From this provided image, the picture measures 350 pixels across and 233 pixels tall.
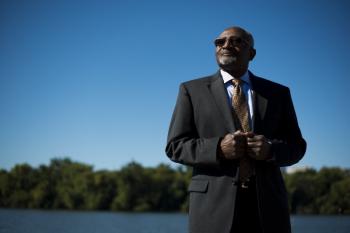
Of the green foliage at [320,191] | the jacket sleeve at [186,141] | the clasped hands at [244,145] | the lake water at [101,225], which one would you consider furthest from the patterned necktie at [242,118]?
the green foliage at [320,191]

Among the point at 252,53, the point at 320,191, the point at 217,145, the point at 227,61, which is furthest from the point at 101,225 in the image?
the point at 217,145

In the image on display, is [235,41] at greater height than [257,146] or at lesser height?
greater

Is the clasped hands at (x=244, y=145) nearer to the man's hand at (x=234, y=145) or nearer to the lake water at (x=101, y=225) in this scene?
the man's hand at (x=234, y=145)

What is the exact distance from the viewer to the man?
3.74 metres

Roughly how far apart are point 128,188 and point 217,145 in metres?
76.8

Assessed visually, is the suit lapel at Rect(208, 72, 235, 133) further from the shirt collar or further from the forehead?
the forehead

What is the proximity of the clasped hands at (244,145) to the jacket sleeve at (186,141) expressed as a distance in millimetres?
85

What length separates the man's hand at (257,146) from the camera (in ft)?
12.1

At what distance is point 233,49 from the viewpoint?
4.12 meters

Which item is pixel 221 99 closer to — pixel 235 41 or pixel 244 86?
pixel 244 86

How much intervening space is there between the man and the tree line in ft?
228

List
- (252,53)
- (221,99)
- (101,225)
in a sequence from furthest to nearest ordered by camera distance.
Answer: (101,225)
(252,53)
(221,99)

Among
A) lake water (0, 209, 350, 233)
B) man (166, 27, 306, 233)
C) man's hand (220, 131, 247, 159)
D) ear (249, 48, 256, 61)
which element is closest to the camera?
man's hand (220, 131, 247, 159)

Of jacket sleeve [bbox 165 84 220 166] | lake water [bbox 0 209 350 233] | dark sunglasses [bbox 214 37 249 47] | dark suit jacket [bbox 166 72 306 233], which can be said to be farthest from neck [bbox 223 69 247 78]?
lake water [bbox 0 209 350 233]
